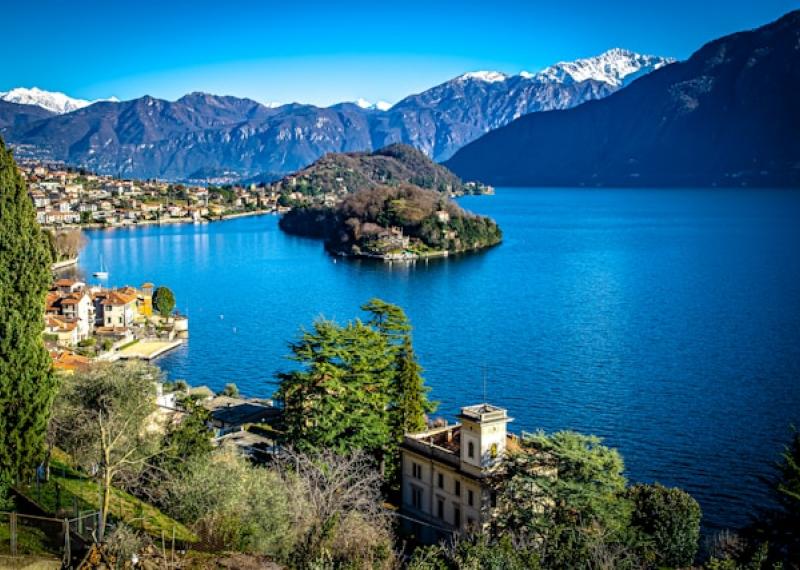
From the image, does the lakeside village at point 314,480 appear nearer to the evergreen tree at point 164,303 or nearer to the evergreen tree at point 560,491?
the evergreen tree at point 560,491

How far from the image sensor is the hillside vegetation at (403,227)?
209 ft

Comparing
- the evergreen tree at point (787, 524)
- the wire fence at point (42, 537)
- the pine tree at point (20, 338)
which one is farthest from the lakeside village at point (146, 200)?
the wire fence at point (42, 537)

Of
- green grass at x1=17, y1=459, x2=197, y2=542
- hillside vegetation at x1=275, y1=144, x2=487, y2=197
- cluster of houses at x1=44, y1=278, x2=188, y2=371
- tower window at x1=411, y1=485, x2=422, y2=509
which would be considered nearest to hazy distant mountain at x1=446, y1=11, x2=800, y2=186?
hillside vegetation at x1=275, y1=144, x2=487, y2=197

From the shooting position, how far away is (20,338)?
9.26 metres

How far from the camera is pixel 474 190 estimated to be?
15412 cm

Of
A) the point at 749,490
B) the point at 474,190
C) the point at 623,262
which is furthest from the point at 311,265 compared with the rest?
the point at 474,190

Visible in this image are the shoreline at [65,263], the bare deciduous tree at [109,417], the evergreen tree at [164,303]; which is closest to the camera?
the bare deciduous tree at [109,417]

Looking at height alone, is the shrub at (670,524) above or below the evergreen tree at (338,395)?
below

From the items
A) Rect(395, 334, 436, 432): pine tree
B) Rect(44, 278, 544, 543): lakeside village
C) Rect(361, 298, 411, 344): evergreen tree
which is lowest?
Rect(44, 278, 544, 543): lakeside village

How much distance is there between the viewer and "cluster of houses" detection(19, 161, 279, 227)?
89.6m

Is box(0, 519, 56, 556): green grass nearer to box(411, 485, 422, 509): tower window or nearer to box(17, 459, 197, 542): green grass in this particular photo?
box(17, 459, 197, 542): green grass

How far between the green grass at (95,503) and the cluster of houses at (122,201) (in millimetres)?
74527

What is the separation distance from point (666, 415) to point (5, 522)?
53.4ft

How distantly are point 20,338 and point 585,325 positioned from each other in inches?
1008
